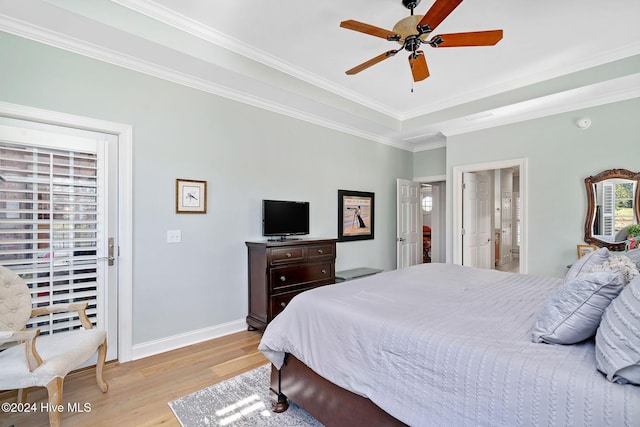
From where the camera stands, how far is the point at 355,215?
191 inches

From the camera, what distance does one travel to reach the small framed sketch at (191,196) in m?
3.02

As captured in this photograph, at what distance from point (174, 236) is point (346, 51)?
2.48 metres

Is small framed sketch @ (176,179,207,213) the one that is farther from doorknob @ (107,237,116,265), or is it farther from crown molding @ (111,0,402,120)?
crown molding @ (111,0,402,120)

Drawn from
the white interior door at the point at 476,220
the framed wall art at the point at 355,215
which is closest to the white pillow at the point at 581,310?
the framed wall art at the point at 355,215

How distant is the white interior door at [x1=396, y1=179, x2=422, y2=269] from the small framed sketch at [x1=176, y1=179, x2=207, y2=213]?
11.3 feet

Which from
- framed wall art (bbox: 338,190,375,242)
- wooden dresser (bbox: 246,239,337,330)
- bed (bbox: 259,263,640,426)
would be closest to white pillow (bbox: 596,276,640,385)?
bed (bbox: 259,263,640,426)

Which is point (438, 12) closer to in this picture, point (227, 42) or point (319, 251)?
point (227, 42)

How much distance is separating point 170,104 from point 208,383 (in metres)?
2.52

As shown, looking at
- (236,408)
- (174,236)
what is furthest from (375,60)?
(236,408)

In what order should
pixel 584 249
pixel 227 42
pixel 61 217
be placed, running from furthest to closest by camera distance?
pixel 584 249
pixel 227 42
pixel 61 217

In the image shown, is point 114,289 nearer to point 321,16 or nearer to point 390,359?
point 390,359

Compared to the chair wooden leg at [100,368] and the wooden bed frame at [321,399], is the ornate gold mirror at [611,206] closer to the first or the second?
the wooden bed frame at [321,399]

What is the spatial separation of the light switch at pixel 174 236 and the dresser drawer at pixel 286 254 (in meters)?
0.93

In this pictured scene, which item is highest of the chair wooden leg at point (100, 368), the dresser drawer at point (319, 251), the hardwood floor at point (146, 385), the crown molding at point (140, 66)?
the crown molding at point (140, 66)
